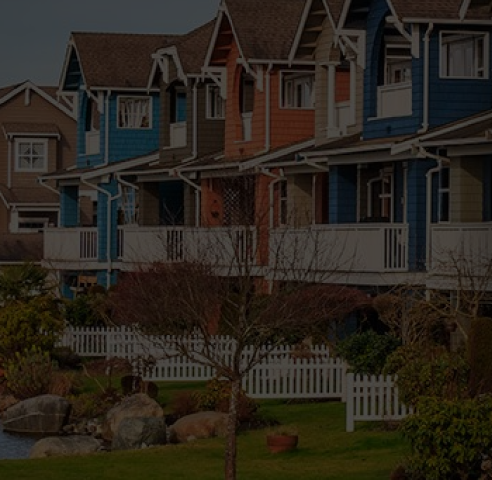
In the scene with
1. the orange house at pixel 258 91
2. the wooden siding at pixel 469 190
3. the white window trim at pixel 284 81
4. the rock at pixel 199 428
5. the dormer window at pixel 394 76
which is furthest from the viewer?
the white window trim at pixel 284 81

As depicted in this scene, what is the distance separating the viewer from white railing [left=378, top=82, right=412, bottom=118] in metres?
41.3

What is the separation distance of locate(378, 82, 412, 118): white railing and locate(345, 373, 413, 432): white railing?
9.74m

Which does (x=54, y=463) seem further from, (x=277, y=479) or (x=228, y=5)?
(x=228, y=5)

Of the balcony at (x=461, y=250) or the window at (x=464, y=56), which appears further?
the window at (x=464, y=56)

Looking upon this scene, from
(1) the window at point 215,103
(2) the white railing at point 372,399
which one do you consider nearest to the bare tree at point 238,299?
(2) the white railing at point 372,399

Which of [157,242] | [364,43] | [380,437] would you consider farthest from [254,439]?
[157,242]

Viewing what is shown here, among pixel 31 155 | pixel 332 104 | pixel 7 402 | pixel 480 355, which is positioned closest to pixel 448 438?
pixel 480 355

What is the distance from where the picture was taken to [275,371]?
125 ft

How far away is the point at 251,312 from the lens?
31344 millimetres

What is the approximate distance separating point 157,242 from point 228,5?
7314 mm

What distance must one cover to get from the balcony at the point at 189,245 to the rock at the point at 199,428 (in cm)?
296

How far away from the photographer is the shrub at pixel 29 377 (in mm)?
40844

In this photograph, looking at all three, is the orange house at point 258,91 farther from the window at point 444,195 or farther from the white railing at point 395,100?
the window at point 444,195

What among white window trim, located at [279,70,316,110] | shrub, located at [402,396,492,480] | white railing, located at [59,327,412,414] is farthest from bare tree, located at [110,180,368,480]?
white window trim, located at [279,70,316,110]
